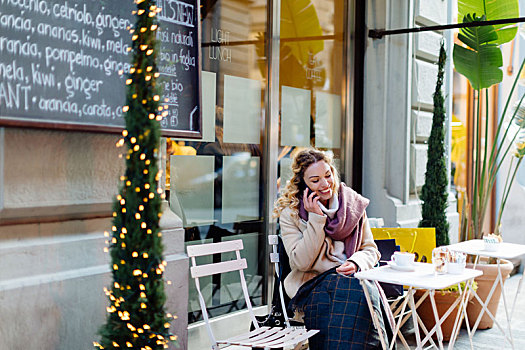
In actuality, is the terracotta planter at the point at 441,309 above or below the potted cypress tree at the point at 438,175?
below

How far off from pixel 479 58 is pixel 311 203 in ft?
10.2

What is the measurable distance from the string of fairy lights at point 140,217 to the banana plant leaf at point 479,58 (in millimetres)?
4182

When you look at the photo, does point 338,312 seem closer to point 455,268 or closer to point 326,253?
point 326,253

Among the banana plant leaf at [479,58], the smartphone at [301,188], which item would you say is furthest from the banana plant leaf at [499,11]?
the smartphone at [301,188]

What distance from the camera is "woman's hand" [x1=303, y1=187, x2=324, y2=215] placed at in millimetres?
4008

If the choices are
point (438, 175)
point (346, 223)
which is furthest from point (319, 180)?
point (438, 175)

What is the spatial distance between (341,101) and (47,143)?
3.86 metres

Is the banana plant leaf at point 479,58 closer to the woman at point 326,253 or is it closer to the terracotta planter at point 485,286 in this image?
the terracotta planter at point 485,286

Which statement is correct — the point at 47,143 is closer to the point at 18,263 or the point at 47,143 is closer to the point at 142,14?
the point at 18,263

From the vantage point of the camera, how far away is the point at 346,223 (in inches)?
162

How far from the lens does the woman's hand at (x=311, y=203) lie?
158 inches

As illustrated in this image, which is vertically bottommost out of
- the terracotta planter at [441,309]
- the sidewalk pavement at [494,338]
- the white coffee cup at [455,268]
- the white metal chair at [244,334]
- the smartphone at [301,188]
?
the sidewalk pavement at [494,338]

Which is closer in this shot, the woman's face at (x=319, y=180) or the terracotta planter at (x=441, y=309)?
the woman's face at (x=319, y=180)

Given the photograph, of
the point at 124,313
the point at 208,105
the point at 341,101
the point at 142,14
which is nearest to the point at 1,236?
the point at 124,313
